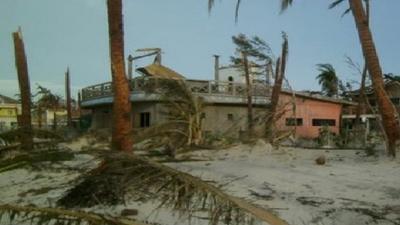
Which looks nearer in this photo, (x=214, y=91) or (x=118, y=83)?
(x=118, y=83)

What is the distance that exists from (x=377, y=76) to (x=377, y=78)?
0.18 ft

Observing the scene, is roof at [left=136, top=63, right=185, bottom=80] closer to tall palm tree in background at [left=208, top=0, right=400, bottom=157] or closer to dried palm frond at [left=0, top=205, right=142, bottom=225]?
tall palm tree in background at [left=208, top=0, right=400, bottom=157]

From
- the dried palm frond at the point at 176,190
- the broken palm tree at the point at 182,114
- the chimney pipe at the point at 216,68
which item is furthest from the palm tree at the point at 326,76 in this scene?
the dried palm frond at the point at 176,190

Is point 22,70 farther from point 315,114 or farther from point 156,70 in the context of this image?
point 315,114

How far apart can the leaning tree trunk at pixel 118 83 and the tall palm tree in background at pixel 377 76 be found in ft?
23.6

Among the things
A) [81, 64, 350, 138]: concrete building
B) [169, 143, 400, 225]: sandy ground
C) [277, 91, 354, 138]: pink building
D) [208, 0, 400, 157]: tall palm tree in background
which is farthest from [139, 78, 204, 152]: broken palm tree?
[277, 91, 354, 138]: pink building

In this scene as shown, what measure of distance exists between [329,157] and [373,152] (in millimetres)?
1237

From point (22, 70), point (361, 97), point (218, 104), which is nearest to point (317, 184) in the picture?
point (22, 70)

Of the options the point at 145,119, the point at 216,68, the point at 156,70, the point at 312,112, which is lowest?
the point at 145,119

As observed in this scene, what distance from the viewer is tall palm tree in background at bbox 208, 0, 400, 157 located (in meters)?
14.8

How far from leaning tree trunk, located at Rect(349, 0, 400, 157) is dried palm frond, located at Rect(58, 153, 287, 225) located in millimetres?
11950

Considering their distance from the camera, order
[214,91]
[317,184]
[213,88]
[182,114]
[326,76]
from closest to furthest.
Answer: [317,184] < [182,114] < [214,91] < [213,88] < [326,76]

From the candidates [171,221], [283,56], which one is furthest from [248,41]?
[171,221]

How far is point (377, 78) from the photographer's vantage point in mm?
15180
